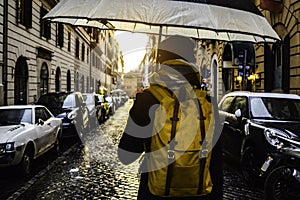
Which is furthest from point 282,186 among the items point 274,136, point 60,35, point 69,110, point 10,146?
point 60,35

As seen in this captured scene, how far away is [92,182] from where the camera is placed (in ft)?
22.8

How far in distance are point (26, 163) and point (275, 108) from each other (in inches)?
215

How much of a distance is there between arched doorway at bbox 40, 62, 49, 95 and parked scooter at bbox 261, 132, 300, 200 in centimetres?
1979

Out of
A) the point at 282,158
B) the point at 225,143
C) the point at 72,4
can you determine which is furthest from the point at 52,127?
the point at 72,4

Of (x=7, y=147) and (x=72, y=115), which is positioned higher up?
(x=72, y=115)

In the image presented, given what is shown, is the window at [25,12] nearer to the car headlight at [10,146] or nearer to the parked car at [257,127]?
the car headlight at [10,146]

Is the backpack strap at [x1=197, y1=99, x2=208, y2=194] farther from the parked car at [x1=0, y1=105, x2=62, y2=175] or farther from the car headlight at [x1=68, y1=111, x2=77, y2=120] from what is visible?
the car headlight at [x1=68, y1=111, x2=77, y2=120]

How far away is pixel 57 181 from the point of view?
7.06 meters

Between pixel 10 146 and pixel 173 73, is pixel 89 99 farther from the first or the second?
pixel 173 73

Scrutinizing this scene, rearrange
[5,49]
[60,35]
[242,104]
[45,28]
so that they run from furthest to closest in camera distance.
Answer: [60,35] < [45,28] < [5,49] < [242,104]

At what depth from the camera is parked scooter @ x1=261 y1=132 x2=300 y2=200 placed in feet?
17.1

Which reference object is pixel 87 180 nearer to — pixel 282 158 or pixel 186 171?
pixel 282 158

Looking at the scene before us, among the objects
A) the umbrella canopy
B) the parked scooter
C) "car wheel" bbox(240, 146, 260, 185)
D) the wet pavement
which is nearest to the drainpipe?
the wet pavement

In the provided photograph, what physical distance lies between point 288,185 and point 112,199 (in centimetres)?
271
